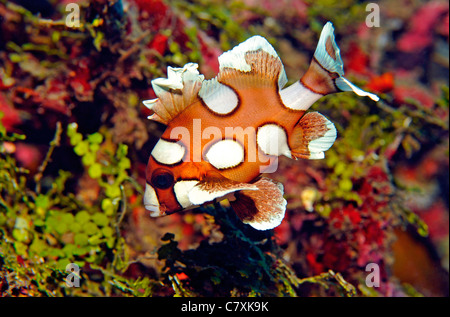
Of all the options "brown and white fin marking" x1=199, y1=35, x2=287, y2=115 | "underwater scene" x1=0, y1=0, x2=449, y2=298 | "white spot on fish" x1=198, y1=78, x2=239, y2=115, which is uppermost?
"brown and white fin marking" x1=199, y1=35, x2=287, y2=115

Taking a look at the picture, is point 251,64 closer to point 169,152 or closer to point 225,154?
point 225,154

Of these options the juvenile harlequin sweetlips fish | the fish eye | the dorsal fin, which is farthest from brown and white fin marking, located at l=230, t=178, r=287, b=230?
the dorsal fin

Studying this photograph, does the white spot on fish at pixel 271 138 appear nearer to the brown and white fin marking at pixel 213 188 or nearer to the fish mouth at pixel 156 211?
the brown and white fin marking at pixel 213 188

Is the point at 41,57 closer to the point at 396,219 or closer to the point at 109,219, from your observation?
the point at 109,219

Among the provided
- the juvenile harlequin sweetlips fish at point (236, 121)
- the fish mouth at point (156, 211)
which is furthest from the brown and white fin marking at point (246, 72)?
the fish mouth at point (156, 211)

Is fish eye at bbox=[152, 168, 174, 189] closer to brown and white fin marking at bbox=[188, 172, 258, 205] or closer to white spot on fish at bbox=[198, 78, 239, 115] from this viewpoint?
brown and white fin marking at bbox=[188, 172, 258, 205]

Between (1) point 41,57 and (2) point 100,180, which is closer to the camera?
(2) point 100,180

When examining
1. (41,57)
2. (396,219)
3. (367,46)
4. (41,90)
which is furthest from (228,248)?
(367,46)
